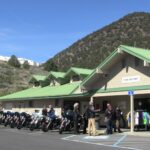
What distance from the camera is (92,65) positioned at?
266 feet

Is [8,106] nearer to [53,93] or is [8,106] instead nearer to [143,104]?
[53,93]

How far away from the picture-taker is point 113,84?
28.6 metres

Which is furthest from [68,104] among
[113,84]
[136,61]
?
[136,61]

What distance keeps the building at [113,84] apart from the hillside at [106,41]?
147 feet

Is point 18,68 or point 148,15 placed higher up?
point 148,15

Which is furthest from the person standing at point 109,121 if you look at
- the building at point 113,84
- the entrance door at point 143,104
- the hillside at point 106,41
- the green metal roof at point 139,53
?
the hillside at point 106,41

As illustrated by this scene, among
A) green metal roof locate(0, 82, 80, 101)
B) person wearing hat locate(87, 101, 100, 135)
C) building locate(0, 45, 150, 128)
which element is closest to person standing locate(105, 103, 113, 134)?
person wearing hat locate(87, 101, 100, 135)

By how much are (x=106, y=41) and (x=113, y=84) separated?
67.2 m

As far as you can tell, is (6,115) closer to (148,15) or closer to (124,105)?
(124,105)

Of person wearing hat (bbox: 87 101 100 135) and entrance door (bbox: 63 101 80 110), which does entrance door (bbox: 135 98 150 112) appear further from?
person wearing hat (bbox: 87 101 100 135)

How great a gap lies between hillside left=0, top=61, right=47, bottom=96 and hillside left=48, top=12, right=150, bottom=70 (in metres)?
7.85

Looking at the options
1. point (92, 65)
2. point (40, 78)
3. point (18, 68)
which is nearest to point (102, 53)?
point (92, 65)

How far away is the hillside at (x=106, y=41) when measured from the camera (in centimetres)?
8750

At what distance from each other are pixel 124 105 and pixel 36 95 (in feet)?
32.0
